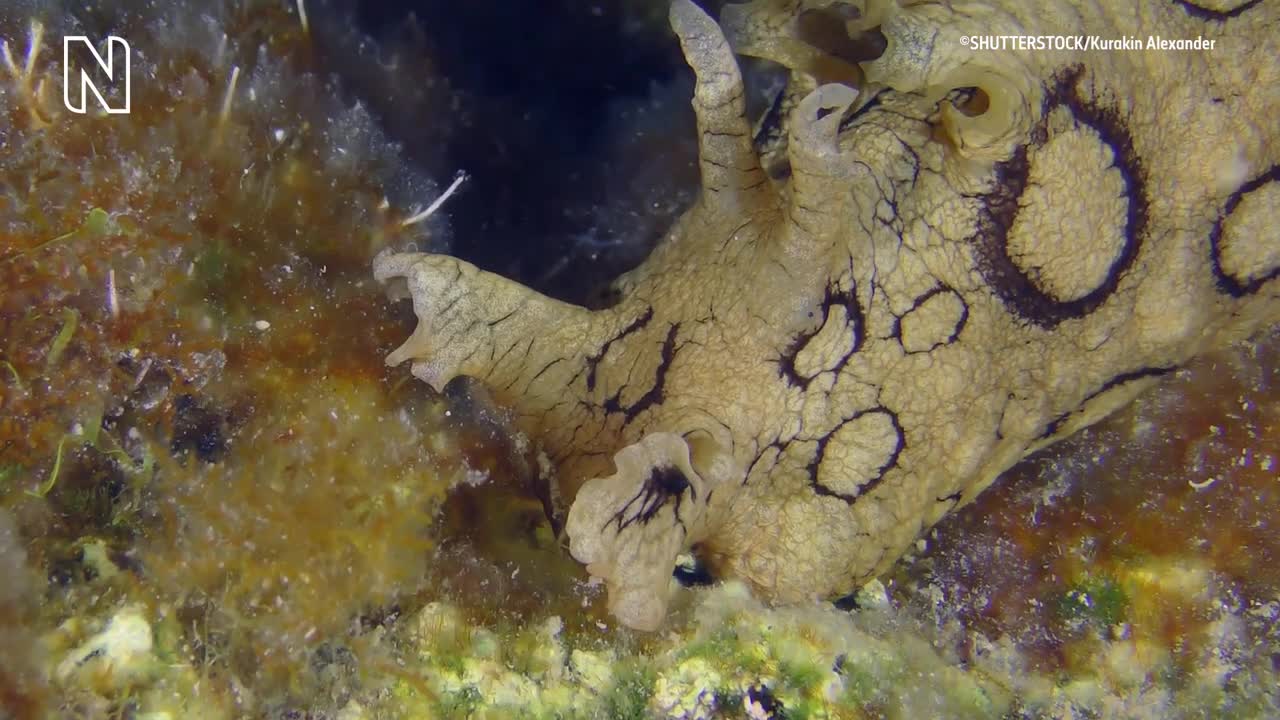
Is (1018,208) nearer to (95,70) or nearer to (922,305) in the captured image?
(922,305)

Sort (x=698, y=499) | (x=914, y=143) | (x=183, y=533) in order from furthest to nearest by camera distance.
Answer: (x=914, y=143) < (x=698, y=499) < (x=183, y=533)

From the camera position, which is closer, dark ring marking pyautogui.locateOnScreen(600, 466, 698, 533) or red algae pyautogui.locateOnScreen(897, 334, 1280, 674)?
dark ring marking pyautogui.locateOnScreen(600, 466, 698, 533)

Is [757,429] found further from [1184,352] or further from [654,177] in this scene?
[1184,352]

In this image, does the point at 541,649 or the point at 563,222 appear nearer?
the point at 541,649

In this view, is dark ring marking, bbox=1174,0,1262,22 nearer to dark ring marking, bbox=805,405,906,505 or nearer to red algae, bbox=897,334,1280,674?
red algae, bbox=897,334,1280,674

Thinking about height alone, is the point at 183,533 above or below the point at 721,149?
below

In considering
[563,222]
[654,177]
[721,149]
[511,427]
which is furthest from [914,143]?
[511,427]

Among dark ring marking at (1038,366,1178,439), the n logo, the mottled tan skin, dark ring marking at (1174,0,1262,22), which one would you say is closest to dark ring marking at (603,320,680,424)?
the mottled tan skin
